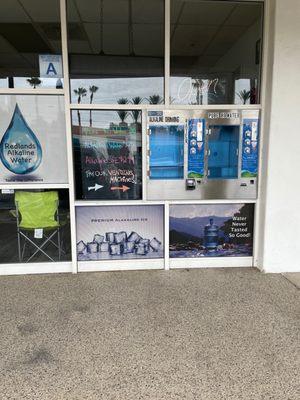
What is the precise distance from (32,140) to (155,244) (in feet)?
6.06

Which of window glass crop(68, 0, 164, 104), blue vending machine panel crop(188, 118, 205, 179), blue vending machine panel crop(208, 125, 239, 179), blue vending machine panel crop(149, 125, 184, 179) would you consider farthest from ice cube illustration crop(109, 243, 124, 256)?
window glass crop(68, 0, 164, 104)

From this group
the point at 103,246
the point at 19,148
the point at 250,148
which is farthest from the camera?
the point at 103,246

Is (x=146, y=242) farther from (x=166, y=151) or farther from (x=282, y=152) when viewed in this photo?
(x=282, y=152)

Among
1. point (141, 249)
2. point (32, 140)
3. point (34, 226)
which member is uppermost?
point (32, 140)

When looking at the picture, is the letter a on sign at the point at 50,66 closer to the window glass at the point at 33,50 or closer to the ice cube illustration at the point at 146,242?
the window glass at the point at 33,50

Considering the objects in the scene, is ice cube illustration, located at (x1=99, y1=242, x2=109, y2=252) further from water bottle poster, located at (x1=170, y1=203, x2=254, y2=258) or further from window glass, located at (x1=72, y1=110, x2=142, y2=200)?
water bottle poster, located at (x1=170, y1=203, x2=254, y2=258)

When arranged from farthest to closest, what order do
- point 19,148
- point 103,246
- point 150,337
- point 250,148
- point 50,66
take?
point 103,246 → point 250,148 → point 19,148 → point 50,66 → point 150,337

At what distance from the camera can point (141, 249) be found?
4.05 metres

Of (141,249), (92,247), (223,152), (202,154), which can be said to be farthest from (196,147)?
(92,247)

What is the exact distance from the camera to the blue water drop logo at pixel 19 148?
374 centimetres

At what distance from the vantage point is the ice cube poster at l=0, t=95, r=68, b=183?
3.71m

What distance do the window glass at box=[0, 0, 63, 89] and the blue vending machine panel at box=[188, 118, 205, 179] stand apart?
60.7 inches

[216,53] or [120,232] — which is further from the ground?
[216,53]

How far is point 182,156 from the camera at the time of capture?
12.8 ft
